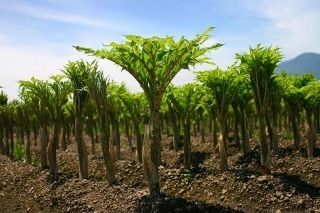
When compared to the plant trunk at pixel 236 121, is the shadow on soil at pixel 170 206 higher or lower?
lower

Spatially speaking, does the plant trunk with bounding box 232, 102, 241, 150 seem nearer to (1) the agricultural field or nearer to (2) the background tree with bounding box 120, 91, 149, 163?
(1) the agricultural field

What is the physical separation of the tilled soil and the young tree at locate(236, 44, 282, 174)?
1.70 meters

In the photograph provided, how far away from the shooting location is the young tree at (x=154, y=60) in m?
11.6

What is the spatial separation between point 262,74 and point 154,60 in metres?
6.32

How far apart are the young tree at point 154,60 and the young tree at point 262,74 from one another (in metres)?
3.99

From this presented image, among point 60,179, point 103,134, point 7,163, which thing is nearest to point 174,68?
point 103,134

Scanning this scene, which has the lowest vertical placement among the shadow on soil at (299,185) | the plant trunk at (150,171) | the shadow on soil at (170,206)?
the shadow on soil at (299,185)

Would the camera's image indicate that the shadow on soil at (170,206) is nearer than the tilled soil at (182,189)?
Yes

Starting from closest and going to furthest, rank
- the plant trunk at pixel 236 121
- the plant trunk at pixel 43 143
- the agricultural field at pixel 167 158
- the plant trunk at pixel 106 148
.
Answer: the agricultural field at pixel 167 158 → the plant trunk at pixel 106 148 → the plant trunk at pixel 43 143 → the plant trunk at pixel 236 121

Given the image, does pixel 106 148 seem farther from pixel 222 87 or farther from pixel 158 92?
pixel 222 87

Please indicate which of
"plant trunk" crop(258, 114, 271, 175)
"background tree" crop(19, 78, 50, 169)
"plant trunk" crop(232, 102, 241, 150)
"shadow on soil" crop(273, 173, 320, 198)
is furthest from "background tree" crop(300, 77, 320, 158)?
"background tree" crop(19, 78, 50, 169)

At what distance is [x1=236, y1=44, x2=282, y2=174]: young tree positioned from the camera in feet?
51.6

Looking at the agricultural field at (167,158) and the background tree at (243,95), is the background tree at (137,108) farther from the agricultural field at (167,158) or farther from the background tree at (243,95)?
the background tree at (243,95)

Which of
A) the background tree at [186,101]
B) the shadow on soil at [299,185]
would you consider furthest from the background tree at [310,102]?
the background tree at [186,101]
